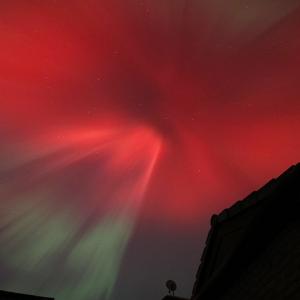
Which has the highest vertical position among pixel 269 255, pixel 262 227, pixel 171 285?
pixel 171 285

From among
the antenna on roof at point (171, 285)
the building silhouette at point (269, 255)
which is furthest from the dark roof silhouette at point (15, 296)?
the building silhouette at point (269, 255)

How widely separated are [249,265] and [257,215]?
1.29 metres

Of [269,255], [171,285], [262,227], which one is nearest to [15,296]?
[171,285]

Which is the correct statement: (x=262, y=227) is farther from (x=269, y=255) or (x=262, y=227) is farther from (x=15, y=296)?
(x=15, y=296)

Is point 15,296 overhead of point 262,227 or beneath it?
overhead

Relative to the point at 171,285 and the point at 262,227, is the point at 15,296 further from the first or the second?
the point at 262,227

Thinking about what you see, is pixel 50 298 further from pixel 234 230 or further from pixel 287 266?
pixel 287 266

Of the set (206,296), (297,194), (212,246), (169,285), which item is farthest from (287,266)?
(169,285)

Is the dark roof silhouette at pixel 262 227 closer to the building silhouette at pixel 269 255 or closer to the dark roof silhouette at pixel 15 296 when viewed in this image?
the building silhouette at pixel 269 255

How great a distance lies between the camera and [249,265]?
6.58m

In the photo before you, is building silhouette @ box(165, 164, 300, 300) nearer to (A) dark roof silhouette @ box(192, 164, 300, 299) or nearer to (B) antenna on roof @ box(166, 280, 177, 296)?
(A) dark roof silhouette @ box(192, 164, 300, 299)

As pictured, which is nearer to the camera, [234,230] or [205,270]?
[234,230]

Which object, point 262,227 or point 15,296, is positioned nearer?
point 262,227

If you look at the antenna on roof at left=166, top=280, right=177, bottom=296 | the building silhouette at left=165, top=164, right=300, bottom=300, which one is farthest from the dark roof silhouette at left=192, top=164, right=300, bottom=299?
the antenna on roof at left=166, top=280, right=177, bottom=296
